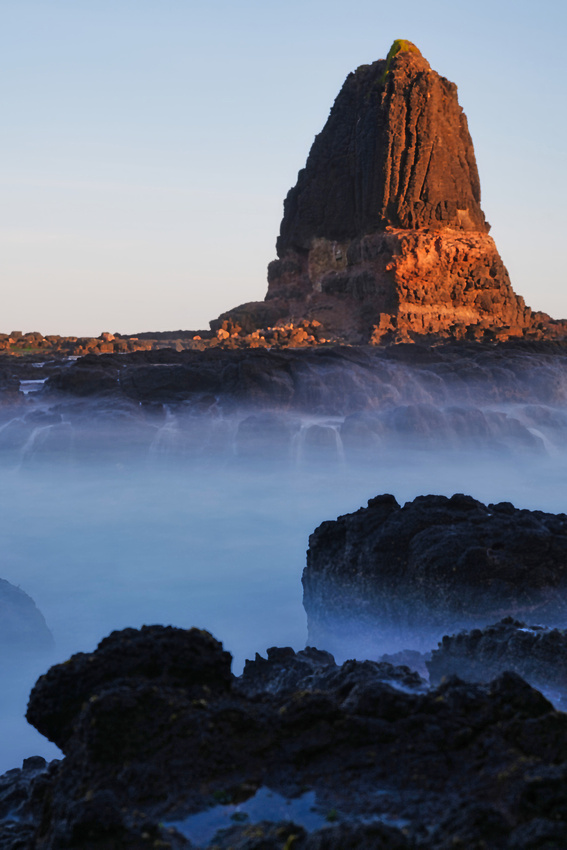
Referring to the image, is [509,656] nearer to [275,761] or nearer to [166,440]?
[275,761]

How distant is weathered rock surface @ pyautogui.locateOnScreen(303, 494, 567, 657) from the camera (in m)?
4.49

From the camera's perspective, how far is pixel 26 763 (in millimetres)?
3350

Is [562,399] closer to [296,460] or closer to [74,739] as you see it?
[296,460]

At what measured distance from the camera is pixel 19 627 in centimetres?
590

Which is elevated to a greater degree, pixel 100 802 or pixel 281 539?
pixel 100 802

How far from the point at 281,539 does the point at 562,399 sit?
52.5 feet

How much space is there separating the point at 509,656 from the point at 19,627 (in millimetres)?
4029

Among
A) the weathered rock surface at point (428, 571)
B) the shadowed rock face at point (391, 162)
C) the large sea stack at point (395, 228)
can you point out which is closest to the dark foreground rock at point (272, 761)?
the weathered rock surface at point (428, 571)

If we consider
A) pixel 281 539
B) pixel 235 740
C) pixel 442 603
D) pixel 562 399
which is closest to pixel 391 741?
pixel 235 740

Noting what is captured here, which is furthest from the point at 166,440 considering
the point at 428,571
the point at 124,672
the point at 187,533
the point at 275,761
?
the point at 275,761

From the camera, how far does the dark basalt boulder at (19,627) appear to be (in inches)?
227

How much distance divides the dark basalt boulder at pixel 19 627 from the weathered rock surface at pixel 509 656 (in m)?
3.46

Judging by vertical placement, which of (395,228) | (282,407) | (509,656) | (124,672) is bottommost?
(509,656)

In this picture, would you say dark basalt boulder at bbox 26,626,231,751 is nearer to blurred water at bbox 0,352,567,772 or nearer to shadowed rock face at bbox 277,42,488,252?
blurred water at bbox 0,352,567,772
